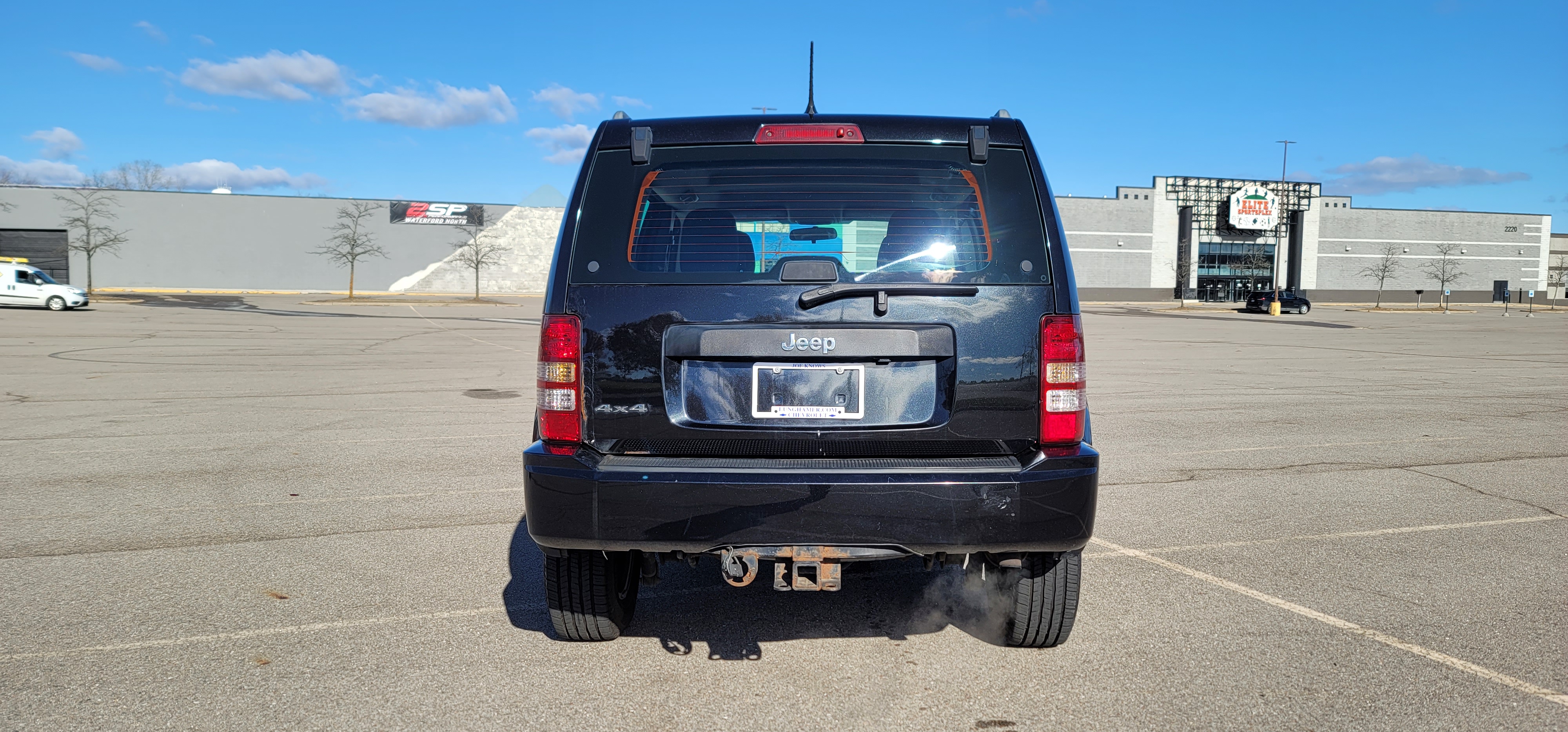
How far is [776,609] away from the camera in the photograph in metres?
4.02

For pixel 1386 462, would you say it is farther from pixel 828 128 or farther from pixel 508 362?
pixel 508 362

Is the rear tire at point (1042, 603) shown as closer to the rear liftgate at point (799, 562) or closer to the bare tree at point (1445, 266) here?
the rear liftgate at point (799, 562)

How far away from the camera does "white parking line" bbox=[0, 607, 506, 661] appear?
3.48 meters

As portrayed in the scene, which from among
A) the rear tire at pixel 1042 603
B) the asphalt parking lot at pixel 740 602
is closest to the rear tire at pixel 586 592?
the asphalt parking lot at pixel 740 602

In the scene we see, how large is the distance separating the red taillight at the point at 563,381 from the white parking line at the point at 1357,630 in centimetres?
303

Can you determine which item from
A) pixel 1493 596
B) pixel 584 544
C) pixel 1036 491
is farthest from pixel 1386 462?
pixel 584 544

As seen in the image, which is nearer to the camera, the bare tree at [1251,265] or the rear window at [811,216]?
the rear window at [811,216]

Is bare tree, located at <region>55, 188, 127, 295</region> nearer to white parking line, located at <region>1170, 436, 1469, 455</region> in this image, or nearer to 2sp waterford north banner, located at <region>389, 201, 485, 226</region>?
2sp waterford north banner, located at <region>389, 201, 485, 226</region>

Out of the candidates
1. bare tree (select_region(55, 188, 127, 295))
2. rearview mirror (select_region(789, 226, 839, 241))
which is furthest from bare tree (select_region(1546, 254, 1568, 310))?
bare tree (select_region(55, 188, 127, 295))

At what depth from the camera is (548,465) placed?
3.00 metres

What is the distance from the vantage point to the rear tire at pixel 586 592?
11.1 feet

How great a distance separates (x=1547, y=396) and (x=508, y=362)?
48.8 ft

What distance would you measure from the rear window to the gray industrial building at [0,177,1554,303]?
65.3 meters

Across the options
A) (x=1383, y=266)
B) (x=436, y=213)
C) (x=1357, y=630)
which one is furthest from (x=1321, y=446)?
(x=1383, y=266)
